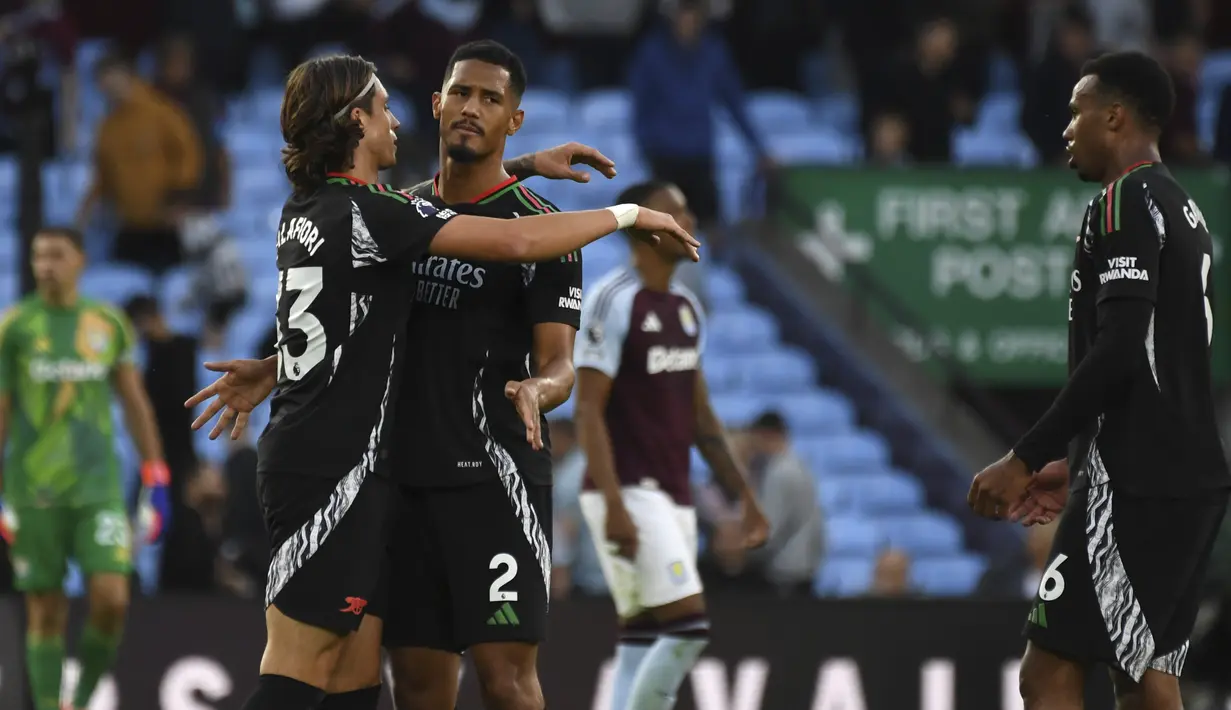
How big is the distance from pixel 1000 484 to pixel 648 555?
237 cm

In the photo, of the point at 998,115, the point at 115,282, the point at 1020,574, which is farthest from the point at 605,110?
the point at 1020,574

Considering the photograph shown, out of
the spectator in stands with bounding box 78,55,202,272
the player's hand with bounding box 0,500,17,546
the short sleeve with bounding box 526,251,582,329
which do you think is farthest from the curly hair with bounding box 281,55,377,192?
the spectator in stands with bounding box 78,55,202,272

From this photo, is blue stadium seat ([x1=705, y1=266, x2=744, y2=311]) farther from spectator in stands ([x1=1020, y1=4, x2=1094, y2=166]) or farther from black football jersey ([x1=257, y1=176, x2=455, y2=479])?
black football jersey ([x1=257, y1=176, x2=455, y2=479])

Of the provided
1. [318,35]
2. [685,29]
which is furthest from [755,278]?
[318,35]

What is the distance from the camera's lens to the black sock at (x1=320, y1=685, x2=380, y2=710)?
5.46m

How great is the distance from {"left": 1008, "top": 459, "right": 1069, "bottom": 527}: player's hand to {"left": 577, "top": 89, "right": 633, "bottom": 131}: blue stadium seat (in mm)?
10653

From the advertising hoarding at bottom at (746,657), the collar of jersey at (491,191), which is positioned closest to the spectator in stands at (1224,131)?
the advertising hoarding at bottom at (746,657)

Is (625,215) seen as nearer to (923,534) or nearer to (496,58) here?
(496,58)

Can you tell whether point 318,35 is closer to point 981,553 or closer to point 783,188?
point 783,188

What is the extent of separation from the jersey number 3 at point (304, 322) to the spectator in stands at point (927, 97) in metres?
10.6

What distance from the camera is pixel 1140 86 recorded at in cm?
591

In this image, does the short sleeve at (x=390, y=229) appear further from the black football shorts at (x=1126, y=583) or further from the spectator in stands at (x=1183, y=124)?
the spectator in stands at (x=1183, y=124)

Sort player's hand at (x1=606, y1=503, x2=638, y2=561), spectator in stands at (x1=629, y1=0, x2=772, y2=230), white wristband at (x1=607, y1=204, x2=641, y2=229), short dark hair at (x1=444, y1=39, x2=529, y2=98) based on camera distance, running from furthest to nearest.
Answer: spectator in stands at (x1=629, y1=0, x2=772, y2=230) < player's hand at (x1=606, y1=503, x2=638, y2=561) < short dark hair at (x1=444, y1=39, x2=529, y2=98) < white wristband at (x1=607, y1=204, x2=641, y2=229)

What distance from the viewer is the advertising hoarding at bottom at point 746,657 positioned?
9531 millimetres
